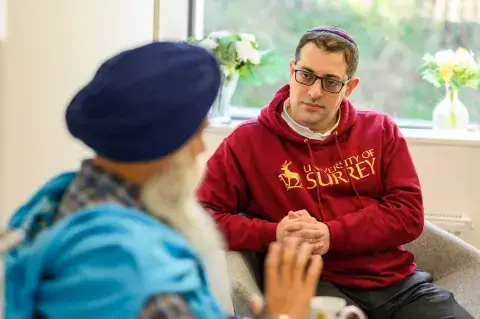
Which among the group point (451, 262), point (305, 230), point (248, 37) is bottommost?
point (451, 262)

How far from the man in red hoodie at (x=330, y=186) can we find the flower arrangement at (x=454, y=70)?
2.71ft

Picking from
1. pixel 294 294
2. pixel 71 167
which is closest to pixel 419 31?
pixel 71 167

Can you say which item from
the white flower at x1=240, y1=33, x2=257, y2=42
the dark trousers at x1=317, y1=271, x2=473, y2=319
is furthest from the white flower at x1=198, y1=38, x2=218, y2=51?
the dark trousers at x1=317, y1=271, x2=473, y2=319

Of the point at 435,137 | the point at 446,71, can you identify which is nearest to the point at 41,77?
the point at 435,137

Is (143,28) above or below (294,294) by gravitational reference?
above

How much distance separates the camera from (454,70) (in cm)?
296

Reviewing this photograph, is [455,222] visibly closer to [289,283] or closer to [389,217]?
[389,217]

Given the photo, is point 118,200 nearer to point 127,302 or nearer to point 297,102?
point 127,302

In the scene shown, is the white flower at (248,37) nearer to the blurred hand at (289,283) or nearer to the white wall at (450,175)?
the white wall at (450,175)

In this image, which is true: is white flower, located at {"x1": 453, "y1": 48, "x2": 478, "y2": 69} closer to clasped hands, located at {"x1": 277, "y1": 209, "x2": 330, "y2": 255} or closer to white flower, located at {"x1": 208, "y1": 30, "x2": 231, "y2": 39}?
white flower, located at {"x1": 208, "y1": 30, "x2": 231, "y2": 39}

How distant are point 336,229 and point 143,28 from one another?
48.0 inches

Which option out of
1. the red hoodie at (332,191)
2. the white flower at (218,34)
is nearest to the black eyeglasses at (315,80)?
the red hoodie at (332,191)

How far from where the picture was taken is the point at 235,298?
191 cm

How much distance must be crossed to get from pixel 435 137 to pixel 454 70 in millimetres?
329
